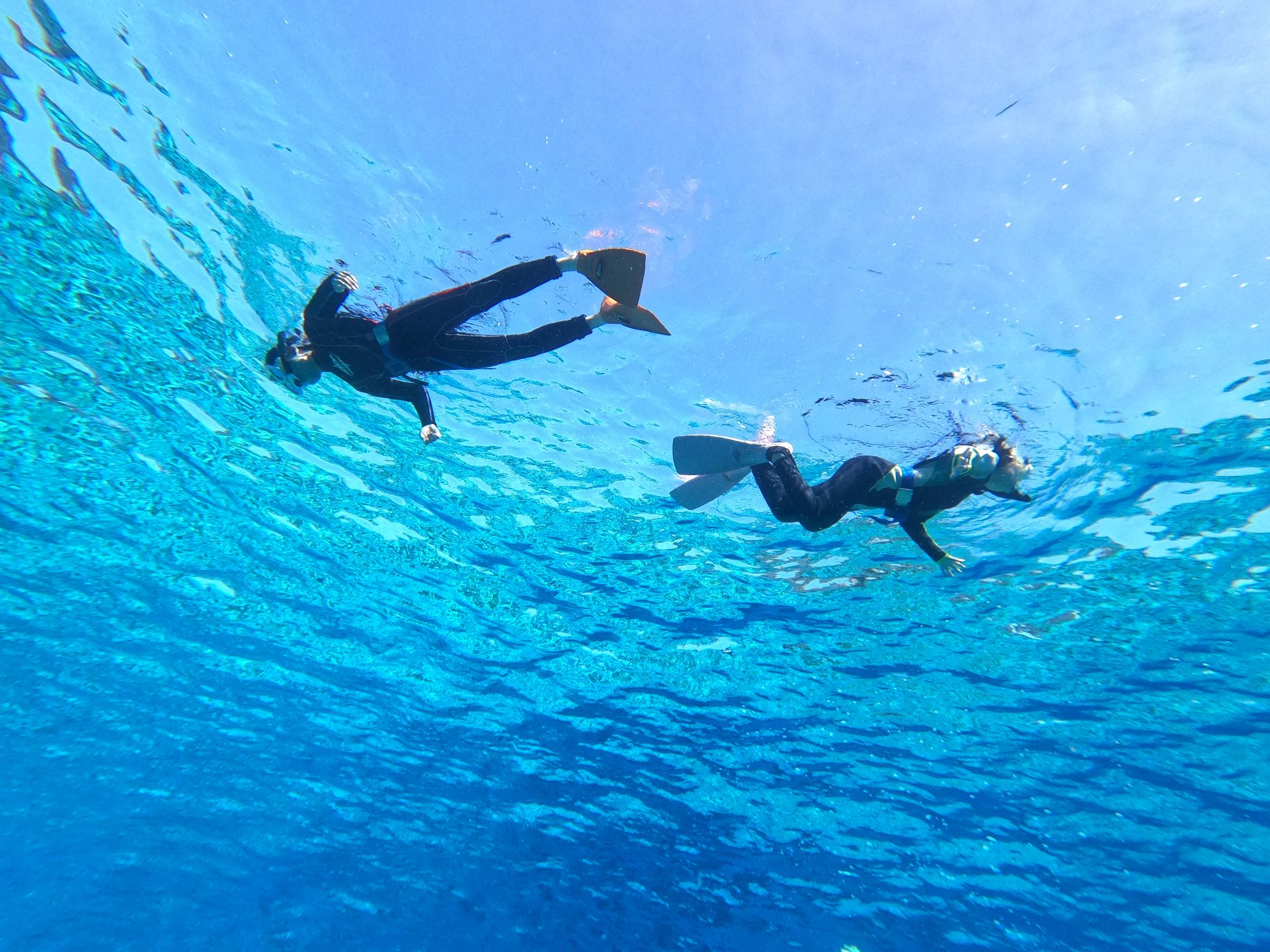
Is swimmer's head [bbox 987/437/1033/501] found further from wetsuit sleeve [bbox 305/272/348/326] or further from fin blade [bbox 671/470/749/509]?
wetsuit sleeve [bbox 305/272/348/326]

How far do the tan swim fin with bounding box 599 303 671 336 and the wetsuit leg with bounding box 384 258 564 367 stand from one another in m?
0.50

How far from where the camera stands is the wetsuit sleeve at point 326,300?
253 inches

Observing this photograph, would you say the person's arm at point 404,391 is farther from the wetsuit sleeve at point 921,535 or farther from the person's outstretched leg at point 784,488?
the wetsuit sleeve at point 921,535

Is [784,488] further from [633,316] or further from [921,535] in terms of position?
[633,316]

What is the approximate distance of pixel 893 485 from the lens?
22.3ft

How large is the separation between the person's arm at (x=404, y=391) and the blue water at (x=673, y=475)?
2253 mm

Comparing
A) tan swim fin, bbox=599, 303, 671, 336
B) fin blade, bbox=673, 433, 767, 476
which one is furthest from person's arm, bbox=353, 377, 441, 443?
fin blade, bbox=673, 433, 767, 476

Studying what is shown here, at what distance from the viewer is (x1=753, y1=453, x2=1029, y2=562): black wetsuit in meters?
6.62

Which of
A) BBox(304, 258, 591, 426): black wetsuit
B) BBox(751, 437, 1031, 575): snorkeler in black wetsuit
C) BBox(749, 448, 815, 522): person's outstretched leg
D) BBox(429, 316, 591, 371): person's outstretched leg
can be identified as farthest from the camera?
BBox(749, 448, 815, 522): person's outstretched leg

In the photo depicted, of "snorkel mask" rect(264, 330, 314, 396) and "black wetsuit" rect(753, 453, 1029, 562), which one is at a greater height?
"black wetsuit" rect(753, 453, 1029, 562)

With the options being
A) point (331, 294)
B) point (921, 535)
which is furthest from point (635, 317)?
point (921, 535)

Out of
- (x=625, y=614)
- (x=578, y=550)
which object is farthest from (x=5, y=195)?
(x=625, y=614)

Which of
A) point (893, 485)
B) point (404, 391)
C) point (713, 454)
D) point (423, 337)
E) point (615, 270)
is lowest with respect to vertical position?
point (404, 391)

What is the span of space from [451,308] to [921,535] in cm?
607
